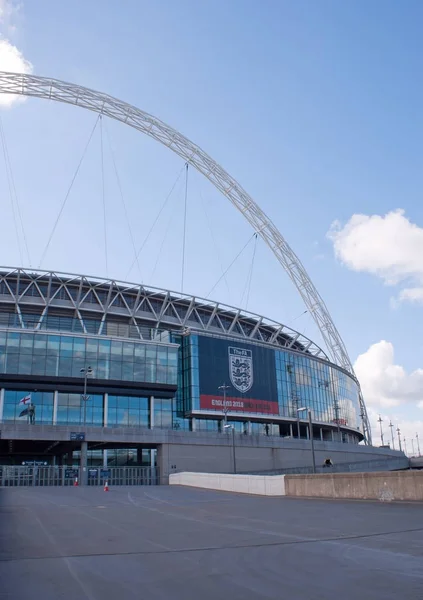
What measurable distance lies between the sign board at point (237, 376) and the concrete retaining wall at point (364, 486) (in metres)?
50.8

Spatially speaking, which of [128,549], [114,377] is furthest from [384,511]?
[114,377]

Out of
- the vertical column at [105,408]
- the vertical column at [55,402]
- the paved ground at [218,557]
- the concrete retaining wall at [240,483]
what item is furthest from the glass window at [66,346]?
the paved ground at [218,557]

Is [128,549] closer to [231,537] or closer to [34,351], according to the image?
[231,537]

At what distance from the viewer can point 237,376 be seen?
8031 cm

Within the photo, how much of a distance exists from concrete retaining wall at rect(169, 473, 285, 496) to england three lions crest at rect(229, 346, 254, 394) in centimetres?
3499

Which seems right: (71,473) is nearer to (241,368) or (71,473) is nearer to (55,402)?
(55,402)

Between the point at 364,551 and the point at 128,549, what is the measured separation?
418 cm

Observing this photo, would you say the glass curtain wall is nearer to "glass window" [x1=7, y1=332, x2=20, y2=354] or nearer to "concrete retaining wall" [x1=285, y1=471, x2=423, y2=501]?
"glass window" [x1=7, y1=332, x2=20, y2=354]

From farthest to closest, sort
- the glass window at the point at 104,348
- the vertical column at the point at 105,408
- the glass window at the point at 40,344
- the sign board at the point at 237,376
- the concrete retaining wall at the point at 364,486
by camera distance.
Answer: the sign board at the point at 237,376, the glass window at the point at 104,348, the vertical column at the point at 105,408, the glass window at the point at 40,344, the concrete retaining wall at the point at 364,486

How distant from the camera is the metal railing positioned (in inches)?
2004

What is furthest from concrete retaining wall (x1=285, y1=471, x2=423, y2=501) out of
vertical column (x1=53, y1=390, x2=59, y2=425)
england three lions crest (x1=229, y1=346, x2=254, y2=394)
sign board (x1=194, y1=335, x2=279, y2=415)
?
england three lions crest (x1=229, y1=346, x2=254, y2=394)

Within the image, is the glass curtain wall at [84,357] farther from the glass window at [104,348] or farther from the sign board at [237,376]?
the sign board at [237,376]

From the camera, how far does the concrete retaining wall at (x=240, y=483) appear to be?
28.1 m

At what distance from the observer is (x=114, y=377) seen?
7012 centimetres
